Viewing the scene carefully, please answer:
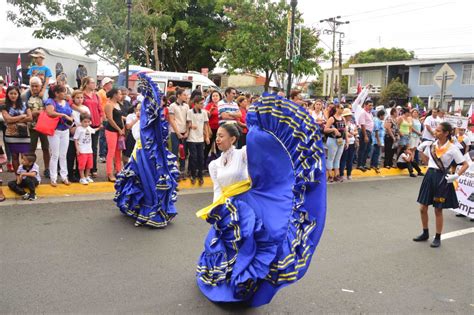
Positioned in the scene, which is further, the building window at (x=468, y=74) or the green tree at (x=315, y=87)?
the green tree at (x=315, y=87)

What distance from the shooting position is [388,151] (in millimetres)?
12555

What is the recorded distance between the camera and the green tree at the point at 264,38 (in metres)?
25.5

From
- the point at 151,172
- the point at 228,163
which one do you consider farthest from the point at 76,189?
the point at 228,163

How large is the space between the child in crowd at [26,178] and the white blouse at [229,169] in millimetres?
3842

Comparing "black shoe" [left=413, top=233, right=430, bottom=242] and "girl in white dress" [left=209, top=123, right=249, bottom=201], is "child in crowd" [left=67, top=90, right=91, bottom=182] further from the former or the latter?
"black shoe" [left=413, top=233, right=430, bottom=242]

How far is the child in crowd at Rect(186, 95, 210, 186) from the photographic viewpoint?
8.59 m

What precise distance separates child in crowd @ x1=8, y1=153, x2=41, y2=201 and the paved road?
38 centimetres

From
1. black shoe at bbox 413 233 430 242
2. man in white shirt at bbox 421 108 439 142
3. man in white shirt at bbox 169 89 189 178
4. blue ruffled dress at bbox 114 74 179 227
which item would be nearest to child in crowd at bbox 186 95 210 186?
man in white shirt at bbox 169 89 189 178

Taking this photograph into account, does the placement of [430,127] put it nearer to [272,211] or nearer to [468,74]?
[272,211]

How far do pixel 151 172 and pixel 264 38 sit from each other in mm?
20969

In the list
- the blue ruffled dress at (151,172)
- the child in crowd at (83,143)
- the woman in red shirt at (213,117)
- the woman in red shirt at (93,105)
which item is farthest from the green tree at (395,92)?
the blue ruffled dress at (151,172)

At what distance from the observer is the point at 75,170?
8.23 metres

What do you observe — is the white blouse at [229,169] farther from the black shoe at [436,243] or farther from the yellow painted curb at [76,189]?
the yellow painted curb at [76,189]

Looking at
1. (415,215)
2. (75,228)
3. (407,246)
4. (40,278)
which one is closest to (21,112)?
(75,228)
